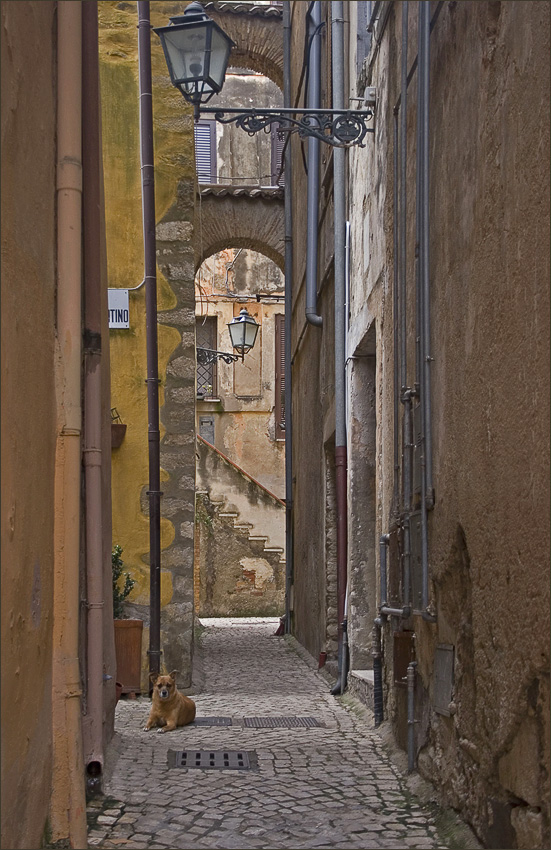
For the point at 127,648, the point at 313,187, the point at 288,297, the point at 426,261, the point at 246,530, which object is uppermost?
the point at 313,187

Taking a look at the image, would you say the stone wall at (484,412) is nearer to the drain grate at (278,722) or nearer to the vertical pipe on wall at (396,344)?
the vertical pipe on wall at (396,344)

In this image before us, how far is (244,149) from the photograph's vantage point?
25125 millimetres

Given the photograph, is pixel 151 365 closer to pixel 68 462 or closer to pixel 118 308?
pixel 118 308

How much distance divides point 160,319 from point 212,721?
3.49m

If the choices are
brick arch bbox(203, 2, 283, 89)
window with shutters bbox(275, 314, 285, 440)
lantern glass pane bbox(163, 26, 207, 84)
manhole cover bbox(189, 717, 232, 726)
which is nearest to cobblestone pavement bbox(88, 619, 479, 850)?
manhole cover bbox(189, 717, 232, 726)

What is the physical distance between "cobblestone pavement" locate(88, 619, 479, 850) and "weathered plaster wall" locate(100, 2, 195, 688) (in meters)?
1.11

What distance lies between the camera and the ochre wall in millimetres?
3143

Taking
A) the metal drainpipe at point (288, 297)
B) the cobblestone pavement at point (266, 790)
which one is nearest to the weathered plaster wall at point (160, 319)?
the cobblestone pavement at point (266, 790)

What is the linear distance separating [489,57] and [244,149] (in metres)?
21.8

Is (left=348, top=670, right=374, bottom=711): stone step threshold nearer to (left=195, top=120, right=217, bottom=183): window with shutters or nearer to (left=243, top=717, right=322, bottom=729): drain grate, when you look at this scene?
(left=243, top=717, right=322, bottom=729): drain grate

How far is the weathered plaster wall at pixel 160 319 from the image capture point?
28.3ft

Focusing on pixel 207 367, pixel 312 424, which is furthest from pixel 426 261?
pixel 207 367

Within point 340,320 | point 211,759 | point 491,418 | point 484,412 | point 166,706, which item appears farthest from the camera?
point 340,320

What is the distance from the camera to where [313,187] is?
11.3 metres
